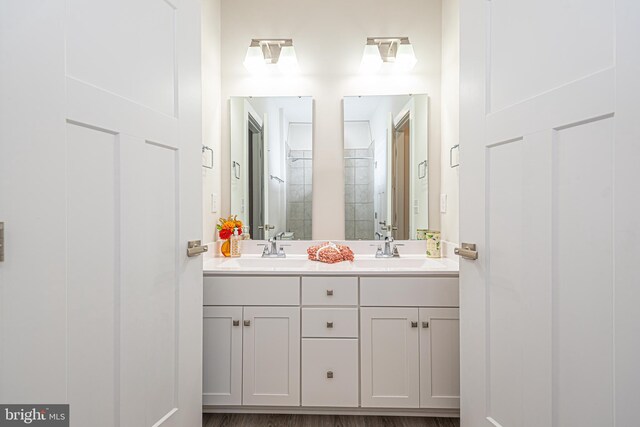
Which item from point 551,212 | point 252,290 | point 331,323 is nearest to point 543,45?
point 551,212

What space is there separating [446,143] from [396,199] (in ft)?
1.60

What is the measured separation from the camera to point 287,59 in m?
2.10

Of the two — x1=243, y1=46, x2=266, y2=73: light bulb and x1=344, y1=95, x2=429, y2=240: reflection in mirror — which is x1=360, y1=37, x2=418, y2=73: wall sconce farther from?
x1=243, y1=46, x2=266, y2=73: light bulb

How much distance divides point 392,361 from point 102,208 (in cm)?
142

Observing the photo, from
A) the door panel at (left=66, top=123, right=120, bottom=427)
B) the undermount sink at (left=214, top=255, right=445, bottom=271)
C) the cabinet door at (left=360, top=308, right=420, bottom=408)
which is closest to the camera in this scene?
the door panel at (left=66, top=123, right=120, bottom=427)

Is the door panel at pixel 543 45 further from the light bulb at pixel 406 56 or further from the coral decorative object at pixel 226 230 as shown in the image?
the coral decorative object at pixel 226 230

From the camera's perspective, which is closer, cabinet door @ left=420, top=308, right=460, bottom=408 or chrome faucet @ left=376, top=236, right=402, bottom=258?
cabinet door @ left=420, top=308, right=460, bottom=408

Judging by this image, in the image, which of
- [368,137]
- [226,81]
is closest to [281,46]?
[226,81]

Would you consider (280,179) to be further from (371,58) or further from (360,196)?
(371,58)

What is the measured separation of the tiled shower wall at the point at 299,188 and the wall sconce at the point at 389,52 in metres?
0.75

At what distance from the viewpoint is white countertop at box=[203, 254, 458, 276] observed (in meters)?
1.59

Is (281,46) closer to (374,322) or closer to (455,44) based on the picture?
(455,44)

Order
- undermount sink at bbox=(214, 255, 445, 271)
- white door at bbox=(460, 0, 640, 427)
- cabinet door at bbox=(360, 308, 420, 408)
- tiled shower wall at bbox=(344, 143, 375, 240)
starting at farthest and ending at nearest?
tiled shower wall at bbox=(344, 143, 375, 240)
undermount sink at bbox=(214, 255, 445, 271)
cabinet door at bbox=(360, 308, 420, 408)
white door at bbox=(460, 0, 640, 427)

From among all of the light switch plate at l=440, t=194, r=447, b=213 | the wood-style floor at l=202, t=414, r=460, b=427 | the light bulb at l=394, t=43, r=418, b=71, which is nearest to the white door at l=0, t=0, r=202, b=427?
the wood-style floor at l=202, t=414, r=460, b=427
